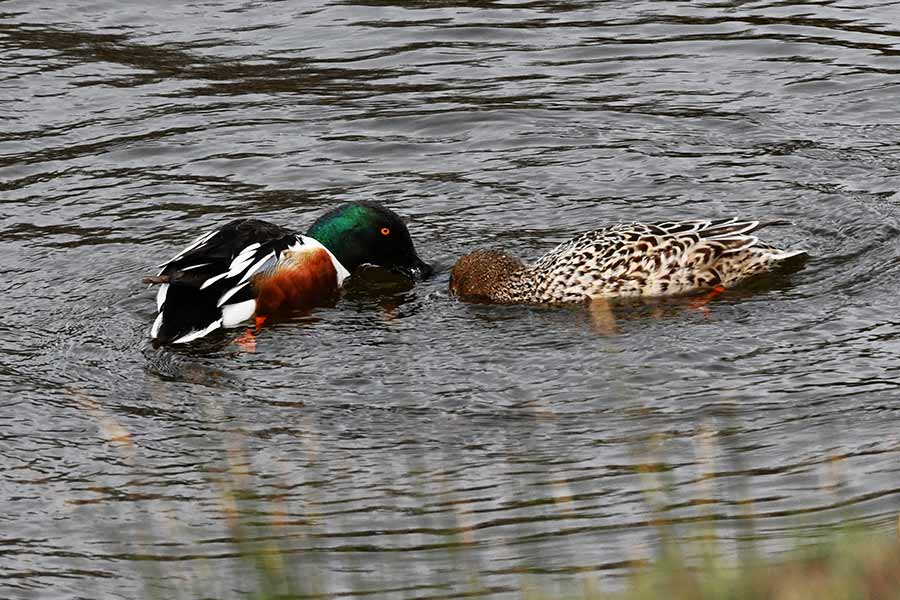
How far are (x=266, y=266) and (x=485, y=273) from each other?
1.41 meters

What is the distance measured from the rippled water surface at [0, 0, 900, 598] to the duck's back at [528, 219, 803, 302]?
0.26 meters

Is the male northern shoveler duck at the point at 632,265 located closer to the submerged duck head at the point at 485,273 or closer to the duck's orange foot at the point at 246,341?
the submerged duck head at the point at 485,273

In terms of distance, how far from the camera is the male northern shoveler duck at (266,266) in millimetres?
10109

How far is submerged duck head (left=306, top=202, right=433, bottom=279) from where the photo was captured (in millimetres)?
11039

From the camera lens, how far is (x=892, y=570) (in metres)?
5.16

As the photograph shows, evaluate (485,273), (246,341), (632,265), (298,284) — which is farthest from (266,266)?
(632,265)

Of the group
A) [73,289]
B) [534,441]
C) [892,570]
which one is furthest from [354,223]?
[892,570]

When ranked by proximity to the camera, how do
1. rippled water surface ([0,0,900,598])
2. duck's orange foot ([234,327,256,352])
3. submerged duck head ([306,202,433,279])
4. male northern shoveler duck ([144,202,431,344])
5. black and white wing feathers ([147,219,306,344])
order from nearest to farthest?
rippled water surface ([0,0,900,598]) → duck's orange foot ([234,327,256,352]) → black and white wing feathers ([147,219,306,344]) → male northern shoveler duck ([144,202,431,344]) → submerged duck head ([306,202,433,279])

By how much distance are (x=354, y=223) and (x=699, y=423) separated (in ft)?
12.5

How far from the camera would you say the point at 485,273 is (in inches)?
411

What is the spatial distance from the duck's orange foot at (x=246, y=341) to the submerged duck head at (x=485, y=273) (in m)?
1.42

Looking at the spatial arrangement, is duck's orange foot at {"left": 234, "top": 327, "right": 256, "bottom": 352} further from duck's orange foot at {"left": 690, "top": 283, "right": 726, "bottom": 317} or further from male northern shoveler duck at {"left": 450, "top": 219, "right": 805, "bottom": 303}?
duck's orange foot at {"left": 690, "top": 283, "right": 726, "bottom": 317}

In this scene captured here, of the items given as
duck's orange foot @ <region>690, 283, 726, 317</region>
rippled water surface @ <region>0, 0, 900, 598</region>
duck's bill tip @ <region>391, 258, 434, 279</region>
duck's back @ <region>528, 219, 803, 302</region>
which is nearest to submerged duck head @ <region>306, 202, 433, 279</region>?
duck's bill tip @ <region>391, 258, 434, 279</region>

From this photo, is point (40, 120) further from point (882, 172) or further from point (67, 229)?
point (882, 172)
